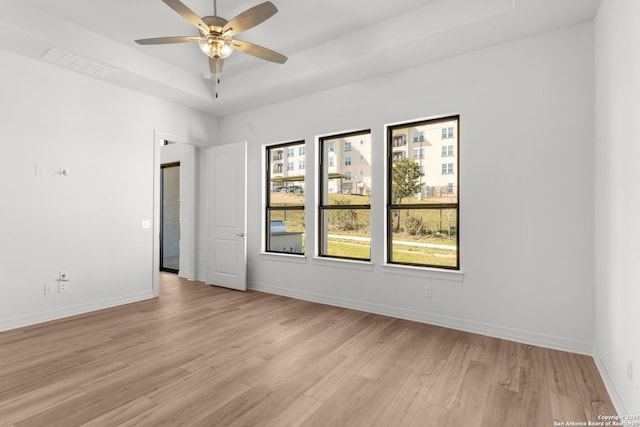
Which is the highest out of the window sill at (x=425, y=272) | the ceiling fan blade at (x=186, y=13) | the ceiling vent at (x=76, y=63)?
the ceiling vent at (x=76, y=63)

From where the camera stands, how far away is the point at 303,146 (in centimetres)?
493

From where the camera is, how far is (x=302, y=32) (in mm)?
3686

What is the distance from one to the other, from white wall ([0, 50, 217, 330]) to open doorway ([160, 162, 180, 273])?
224 centimetres

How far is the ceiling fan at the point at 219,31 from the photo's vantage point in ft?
8.31

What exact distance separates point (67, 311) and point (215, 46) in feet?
11.4

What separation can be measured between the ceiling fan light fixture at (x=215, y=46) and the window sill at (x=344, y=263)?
2729mm

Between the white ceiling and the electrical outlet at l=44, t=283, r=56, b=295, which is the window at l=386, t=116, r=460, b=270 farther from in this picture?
the electrical outlet at l=44, t=283, r=56, b=295

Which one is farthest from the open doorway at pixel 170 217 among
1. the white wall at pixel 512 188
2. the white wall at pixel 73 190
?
the white wall at pixel 512 188

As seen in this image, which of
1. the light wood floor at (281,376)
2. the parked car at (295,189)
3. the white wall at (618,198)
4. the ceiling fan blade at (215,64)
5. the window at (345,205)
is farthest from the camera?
the parked car at (295,189)

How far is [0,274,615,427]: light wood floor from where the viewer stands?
2035mm

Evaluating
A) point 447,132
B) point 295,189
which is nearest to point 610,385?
point 447,132

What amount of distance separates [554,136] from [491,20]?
1.18 metres

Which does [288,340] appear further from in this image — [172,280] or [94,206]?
[172,280]

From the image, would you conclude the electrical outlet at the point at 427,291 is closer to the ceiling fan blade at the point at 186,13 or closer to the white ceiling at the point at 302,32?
the white ceiling at the point at 302,32
